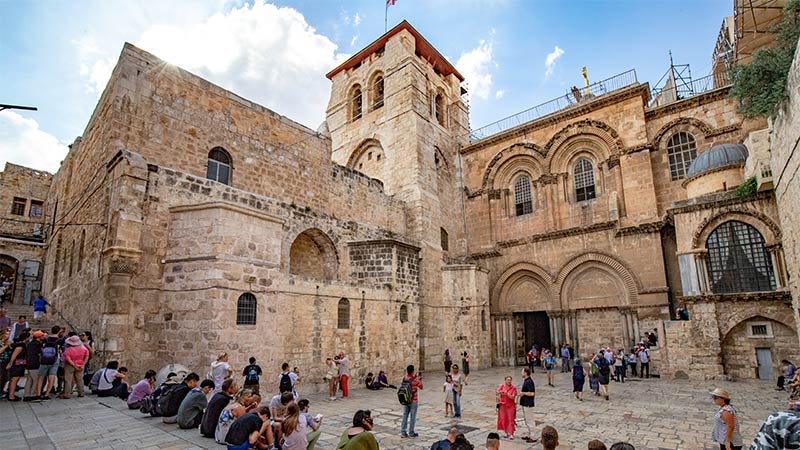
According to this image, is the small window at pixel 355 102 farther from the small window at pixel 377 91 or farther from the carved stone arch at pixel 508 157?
the carved stone arch at pixel 508 157

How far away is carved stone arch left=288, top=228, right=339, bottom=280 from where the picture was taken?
14.8 meters

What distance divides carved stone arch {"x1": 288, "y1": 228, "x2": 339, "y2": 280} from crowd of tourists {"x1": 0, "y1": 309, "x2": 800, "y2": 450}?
12.6 ft

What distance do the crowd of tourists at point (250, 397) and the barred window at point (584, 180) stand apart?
383 inches

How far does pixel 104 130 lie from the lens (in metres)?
11.9

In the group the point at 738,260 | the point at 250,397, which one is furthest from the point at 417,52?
the point at 250,397

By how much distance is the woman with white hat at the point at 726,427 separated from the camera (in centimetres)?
527

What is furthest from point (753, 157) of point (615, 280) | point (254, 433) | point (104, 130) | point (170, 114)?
point (104, 130)

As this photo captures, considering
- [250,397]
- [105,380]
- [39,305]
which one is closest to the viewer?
[250,397]

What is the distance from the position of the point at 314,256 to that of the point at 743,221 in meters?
14.6

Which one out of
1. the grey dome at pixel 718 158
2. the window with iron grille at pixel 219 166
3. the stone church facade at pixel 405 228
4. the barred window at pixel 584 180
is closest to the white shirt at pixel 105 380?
the stone church facade at pixel 405 228

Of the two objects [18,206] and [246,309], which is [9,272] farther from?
[246,309]

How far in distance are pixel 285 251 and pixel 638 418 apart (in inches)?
399

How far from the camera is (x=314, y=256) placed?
15.2 m

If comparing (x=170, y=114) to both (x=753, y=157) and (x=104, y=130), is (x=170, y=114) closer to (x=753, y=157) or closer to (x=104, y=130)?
(x=104, y=130)
